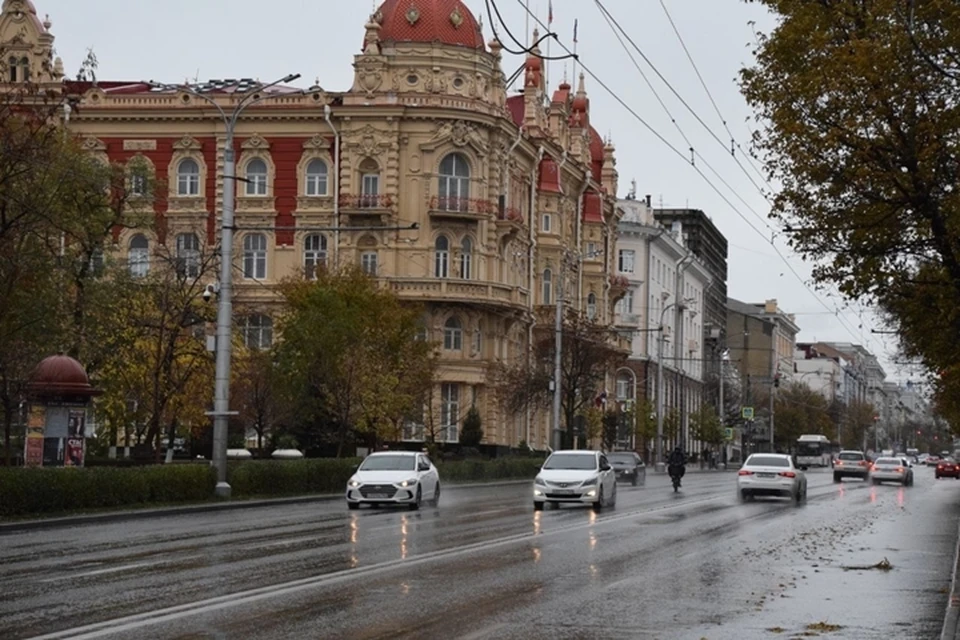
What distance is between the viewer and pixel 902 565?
24.1 m

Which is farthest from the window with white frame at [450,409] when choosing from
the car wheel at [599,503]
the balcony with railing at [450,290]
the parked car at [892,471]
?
the car wheel at [599,503]

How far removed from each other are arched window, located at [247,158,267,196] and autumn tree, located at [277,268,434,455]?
1727cm

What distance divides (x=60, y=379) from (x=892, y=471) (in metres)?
47.6

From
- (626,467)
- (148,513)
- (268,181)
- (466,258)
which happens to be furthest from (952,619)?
(268,181)

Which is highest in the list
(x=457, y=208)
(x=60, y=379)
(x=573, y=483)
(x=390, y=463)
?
(x=457, y=208)

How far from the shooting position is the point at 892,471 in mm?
75188

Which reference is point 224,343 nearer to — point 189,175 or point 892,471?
point 189,175

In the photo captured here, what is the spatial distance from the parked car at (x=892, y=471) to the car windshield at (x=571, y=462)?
1440 inches

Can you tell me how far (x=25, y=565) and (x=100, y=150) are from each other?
195ft

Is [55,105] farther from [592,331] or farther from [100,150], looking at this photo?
[592,331]

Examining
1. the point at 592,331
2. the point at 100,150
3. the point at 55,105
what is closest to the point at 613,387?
the point at 592,331

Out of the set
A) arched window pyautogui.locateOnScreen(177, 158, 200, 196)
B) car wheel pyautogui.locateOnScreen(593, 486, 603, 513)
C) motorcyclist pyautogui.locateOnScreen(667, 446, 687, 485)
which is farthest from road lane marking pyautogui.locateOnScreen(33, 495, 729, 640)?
arched window pyautogui.locateOnScreen(177, 158, 200, 196)

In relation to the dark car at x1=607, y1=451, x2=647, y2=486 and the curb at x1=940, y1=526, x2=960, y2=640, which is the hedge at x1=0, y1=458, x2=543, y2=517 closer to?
the dark car at x1=607, y1=451, x2=647, y2=486

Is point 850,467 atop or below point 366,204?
below
